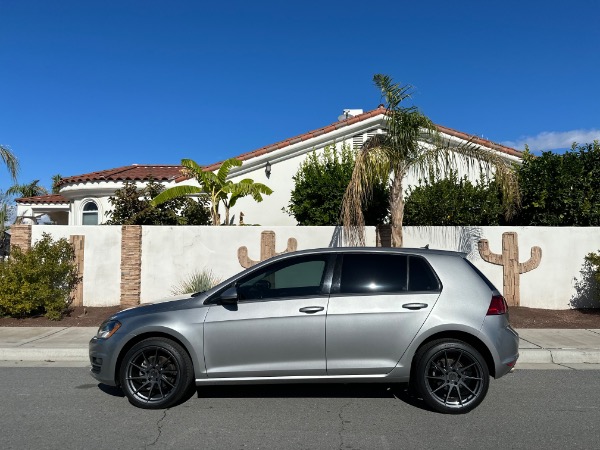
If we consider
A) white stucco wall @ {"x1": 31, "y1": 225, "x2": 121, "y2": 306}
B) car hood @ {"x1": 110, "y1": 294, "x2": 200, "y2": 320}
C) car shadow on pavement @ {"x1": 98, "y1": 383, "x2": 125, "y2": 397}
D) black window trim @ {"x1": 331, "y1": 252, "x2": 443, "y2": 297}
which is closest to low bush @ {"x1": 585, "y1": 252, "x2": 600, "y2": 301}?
black window trim @ {"x1": 331, "y1": 252, "x2": 443, "y2": 297}

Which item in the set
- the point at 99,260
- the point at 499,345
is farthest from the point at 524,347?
the point at 99,260

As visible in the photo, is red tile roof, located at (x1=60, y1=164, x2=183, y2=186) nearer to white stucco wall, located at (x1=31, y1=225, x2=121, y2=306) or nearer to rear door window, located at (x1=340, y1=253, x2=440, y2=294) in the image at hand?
white stucco wall, located at (x1=31, y1=225, x2=121, y2=306)

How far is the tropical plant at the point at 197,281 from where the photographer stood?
11.3 meters

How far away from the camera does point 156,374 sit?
5.40 meters

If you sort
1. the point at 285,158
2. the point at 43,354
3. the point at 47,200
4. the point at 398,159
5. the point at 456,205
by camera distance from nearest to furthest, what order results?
the point at 43,354
the point at 398,159
the point at 456,205
the point at 285,158
the point at 47,200

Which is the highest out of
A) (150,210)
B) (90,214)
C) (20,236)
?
(90,214)

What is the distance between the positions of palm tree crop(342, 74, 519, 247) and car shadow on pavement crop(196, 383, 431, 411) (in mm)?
4790

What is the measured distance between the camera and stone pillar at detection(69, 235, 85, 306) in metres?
11.6

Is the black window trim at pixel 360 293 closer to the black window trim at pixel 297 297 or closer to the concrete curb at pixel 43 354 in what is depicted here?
the black window trim at pixel 297 297

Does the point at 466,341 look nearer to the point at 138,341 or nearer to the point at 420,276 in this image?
the point at 420,276

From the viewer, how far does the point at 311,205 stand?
13.3 metres

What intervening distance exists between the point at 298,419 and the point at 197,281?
663 centimetres

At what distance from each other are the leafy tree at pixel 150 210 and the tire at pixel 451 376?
975cm

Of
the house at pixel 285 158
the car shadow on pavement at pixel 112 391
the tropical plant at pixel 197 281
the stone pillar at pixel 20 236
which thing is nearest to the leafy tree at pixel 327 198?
the house at pixel 285 158
